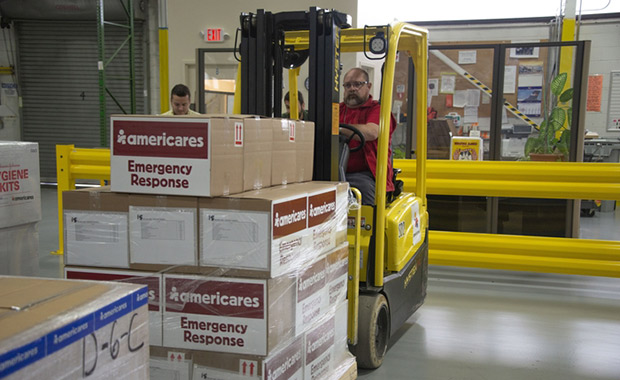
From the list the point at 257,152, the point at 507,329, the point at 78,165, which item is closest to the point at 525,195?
the point at 507,329

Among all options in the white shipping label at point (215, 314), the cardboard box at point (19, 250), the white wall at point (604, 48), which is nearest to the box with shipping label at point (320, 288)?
the white shipping label at point (215, 314)

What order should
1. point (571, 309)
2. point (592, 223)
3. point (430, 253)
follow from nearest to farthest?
point (571, 309)
point (430, 253)
point (592, 223)

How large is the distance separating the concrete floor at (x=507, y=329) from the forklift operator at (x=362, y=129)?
126 centimetres

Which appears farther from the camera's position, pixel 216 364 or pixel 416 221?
pixel 416 221

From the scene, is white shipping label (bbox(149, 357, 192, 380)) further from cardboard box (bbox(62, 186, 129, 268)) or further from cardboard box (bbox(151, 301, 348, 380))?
cardboard box (bbox(62, 186, 129, 268))

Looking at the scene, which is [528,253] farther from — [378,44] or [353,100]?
[378,44]

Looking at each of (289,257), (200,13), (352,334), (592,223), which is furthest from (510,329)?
(200,13)

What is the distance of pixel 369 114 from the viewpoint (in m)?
4.27

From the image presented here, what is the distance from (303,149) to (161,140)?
0.94 m

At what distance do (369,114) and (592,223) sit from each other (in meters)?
7.48

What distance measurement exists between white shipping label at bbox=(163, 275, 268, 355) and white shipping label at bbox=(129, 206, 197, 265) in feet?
0.31

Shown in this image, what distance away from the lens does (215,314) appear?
247 cm

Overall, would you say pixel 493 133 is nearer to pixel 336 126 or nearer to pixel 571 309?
pixel 571 309

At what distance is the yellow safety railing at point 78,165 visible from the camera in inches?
276
